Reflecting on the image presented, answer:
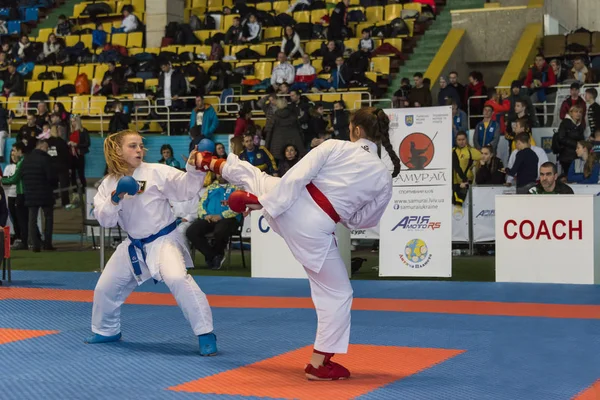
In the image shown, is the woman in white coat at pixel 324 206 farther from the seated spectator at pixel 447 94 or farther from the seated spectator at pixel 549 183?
the seated spectator at pixel 447 94

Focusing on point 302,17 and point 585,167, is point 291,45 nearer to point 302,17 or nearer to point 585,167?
point 302,17

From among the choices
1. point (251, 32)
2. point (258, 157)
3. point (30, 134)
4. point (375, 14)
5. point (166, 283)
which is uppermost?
point (375, 14)

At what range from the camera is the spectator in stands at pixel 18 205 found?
14750mm

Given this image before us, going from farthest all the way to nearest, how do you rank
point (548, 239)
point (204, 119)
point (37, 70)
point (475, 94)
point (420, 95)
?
point (37, 70)
point (204, 119)
point (475, 94)
point (420, 95)
point (548, 239)

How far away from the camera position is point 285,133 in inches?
591

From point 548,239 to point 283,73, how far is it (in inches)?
375

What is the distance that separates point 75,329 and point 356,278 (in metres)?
4.34

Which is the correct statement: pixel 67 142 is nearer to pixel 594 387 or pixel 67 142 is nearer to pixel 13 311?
pixel 13 311

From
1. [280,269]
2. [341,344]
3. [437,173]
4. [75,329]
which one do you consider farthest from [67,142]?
[341,344]

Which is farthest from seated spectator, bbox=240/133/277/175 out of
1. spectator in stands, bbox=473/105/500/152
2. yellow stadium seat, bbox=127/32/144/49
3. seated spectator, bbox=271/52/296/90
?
yellow stadium seat, bbox=127/32/144/49

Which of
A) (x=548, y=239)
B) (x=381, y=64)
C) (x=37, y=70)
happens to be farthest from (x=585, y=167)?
(x=37, y=70)

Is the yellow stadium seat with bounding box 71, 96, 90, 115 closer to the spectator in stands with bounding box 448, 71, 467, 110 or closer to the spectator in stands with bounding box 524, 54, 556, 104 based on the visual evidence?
the spectator in stands with bounding box 448, 71, 467, 110

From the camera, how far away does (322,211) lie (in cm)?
524

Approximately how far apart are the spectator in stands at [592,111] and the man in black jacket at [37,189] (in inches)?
336
